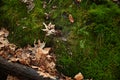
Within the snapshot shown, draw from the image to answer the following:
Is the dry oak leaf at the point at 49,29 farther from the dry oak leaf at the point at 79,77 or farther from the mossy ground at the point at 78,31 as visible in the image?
the dry oak leaf at the point at 79,77

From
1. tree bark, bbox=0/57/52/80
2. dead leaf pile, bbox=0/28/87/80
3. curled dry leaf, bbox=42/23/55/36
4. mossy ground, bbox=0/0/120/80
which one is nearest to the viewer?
tree bark, bbox=0/57/52/80

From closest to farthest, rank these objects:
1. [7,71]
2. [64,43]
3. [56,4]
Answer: [7,71]
[64,43]
[56,4]

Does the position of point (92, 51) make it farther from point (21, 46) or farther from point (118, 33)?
point (21, 46)

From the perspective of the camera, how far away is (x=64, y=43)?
17.8ft

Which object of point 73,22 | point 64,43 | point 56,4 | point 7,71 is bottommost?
point 7,71

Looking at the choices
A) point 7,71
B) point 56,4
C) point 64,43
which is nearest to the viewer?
point 7,71

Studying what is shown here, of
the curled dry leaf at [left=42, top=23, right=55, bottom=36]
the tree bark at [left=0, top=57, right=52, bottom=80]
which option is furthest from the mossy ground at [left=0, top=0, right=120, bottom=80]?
the tree bark at [left=0, top=57, right=52, bottom=80]

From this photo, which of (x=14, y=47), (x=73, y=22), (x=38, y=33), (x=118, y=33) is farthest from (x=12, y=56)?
(x=118, y=33)

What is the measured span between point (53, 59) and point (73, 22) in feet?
3.15

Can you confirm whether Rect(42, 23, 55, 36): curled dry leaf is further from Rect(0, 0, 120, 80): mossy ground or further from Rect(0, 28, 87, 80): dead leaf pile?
Rect(0, 28, 87, 80): dead leaf pile

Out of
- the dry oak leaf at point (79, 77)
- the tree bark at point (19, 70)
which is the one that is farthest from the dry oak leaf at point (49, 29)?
the dry oak leaf at point (79, 77)

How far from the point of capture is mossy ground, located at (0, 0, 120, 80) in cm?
513

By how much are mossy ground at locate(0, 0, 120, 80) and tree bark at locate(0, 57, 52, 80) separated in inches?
23.5

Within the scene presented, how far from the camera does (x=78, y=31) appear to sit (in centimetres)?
550
